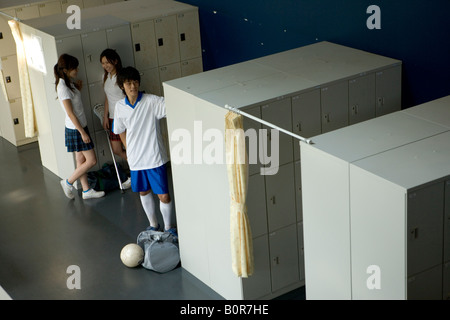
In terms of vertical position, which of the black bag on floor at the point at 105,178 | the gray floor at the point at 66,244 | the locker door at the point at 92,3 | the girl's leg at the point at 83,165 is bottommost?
the gray floor at the point at 66,244

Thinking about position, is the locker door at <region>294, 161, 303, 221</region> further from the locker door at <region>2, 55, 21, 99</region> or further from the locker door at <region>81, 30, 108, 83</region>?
the locker door at <region>2, 55, 21, 99</region>

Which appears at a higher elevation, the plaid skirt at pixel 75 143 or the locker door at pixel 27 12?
the locker door at pixel 27 12

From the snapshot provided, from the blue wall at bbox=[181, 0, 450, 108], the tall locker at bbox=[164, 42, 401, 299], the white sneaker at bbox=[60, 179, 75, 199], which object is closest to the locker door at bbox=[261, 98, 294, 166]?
the tall locker at bbox=[164, 42, 401, 299]

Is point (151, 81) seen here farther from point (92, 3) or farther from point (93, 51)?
point (92, 3)

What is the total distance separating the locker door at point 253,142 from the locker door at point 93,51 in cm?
290

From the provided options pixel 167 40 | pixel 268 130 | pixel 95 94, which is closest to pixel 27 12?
pixel 95 94

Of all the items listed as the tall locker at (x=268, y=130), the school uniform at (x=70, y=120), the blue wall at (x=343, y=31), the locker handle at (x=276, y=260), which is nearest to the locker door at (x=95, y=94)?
the school uniform at (x=70, y=120)

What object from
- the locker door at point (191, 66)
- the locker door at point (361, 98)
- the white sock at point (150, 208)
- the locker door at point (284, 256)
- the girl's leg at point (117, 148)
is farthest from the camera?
the locker door at point (191, 66)

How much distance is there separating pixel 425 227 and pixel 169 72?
4568mm

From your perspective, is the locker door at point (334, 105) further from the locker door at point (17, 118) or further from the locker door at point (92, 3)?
the locker door at point (17, 118)

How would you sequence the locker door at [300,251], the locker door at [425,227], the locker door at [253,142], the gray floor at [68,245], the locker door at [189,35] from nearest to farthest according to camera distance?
the locker door at [425,227] < the locker door at [253,142] < the locker door at [300,251] < the gray floor at [68,245] < the locker door at [189,35]

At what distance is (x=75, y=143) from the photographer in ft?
24.3

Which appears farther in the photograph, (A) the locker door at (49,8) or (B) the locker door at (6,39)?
(A) the locker door at (49,8)

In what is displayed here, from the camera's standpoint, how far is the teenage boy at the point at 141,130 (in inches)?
240
